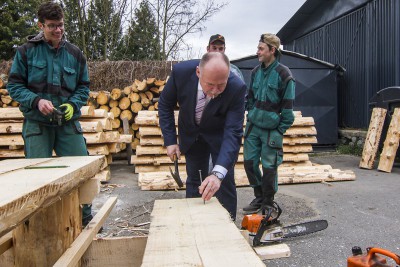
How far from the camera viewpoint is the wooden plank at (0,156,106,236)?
1.28 m

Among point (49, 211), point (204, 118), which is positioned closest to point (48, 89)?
point (204, 118)

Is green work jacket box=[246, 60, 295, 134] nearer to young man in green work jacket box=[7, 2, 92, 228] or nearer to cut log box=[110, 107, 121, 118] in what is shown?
young man in green work jacket box=[7, 2, 92, 228]

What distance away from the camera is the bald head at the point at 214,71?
2447mm

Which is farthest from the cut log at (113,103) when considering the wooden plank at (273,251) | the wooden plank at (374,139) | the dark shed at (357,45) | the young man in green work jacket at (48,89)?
the wooden plank at (273,251)

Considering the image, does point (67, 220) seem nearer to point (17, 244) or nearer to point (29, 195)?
point (17, 244)

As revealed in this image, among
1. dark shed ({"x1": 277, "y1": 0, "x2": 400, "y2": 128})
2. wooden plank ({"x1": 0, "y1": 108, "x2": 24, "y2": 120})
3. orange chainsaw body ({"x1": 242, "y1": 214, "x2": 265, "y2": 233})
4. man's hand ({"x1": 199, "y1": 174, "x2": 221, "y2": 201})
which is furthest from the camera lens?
dark shed ({"x1": 277, "y1": 0, "x2": 400, "y2": 128})

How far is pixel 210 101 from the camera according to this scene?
290cm

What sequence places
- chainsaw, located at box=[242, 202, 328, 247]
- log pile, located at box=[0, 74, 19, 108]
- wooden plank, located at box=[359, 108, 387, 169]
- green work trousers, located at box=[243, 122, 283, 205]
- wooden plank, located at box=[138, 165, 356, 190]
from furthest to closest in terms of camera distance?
log pile, located at box=[0, 74, 19, 108] → wooden plank, located at box=[359, 108, 387, 169] → wooden plank, located at box=[138, 165, 356, 190] → green work trousers, located at box=[243, 122, 283, 205] → chainsaw, located at box=[242, 202, 328, 247]

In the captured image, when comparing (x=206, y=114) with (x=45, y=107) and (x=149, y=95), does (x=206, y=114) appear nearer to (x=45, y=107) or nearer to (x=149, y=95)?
(x=45, y=107)

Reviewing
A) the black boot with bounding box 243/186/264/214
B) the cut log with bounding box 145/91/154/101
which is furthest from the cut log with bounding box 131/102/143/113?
the black boot with bounding box 243/186/264/214

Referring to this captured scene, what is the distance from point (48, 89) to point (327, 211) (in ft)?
11.2

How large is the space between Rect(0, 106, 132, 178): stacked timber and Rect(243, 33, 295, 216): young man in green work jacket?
10.2 feet

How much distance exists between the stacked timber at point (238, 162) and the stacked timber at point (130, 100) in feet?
5.92

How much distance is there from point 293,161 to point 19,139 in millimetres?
5019
